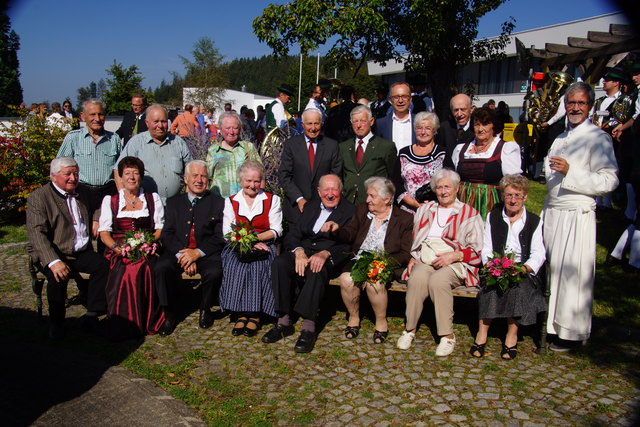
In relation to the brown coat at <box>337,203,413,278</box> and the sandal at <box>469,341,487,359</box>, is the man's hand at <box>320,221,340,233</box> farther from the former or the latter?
the sandal at <box>469,341,487,359</box>

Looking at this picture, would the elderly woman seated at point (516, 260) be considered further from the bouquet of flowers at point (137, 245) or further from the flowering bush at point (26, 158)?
the flowering bush at point (26, 158)

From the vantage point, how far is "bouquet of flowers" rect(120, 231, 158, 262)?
17.5 feet

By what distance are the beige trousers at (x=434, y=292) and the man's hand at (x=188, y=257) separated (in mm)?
2231

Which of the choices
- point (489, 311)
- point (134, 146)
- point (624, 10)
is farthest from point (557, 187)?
point (134, 146)

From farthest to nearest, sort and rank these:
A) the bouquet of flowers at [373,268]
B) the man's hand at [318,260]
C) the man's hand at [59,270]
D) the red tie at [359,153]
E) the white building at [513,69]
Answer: the white building at [513,69] < the red tie at [359,153] < the man's hand at [318,260] < the man's hand at [59,270] < the bouquet of flowers at [373,268]

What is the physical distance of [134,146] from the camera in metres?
6.21

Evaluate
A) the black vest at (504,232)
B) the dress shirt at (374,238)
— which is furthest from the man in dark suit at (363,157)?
the black vest at (504,232)

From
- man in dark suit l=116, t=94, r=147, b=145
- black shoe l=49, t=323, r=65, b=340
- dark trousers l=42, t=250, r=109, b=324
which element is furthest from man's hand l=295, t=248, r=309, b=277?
man in dark suit l=116, t=94, r=147, b=145

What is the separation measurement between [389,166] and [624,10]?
10.1ft

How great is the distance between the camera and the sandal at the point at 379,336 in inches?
201

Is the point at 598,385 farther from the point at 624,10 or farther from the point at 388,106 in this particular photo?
the point at 388,106

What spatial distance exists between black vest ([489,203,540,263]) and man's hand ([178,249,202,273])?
3004 mm

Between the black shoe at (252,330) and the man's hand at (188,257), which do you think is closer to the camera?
the black shoe at (252,330)

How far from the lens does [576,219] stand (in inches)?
190
